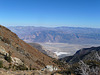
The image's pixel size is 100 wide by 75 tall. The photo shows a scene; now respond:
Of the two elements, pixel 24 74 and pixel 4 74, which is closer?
pixel 4 74

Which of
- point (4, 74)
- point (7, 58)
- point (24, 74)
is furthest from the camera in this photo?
point (7, 58)

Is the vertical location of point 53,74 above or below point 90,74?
below


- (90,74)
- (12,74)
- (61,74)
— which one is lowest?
(61,74)

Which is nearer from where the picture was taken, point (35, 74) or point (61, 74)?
point (35, 74)

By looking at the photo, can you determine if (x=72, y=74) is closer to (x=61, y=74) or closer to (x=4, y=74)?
(x=61, y=74)

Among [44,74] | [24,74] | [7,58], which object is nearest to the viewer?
[24,74]

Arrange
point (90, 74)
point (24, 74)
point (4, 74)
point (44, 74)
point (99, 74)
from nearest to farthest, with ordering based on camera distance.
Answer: point (99, 74), point (90, 74), point (4, 74), point (24, 74), point (44, 74)

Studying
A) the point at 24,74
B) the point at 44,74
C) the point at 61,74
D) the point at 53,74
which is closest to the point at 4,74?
the point at 24,74

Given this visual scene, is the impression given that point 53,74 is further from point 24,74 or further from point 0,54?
point 0,54

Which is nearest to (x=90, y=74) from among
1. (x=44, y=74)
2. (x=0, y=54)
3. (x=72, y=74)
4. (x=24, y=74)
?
(x=72, y=74)
